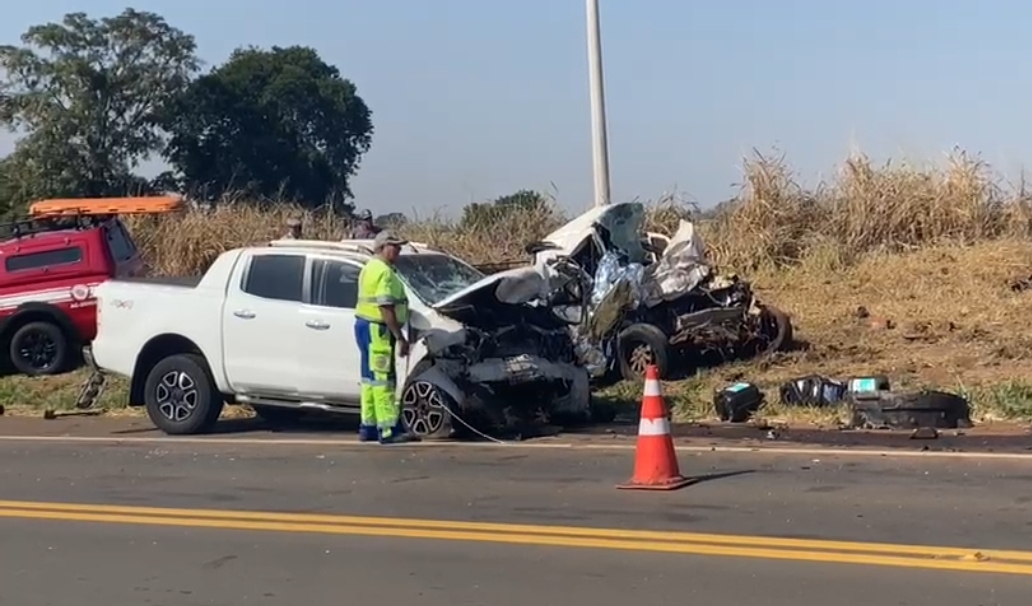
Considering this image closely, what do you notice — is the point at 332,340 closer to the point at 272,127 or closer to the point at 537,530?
the point at 537,530

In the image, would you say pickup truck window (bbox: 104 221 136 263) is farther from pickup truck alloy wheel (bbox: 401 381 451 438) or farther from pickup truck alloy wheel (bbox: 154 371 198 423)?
pickup truck alloy wheel (bbox: 401 381 451 438)

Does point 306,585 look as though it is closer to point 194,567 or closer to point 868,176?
point 194,567

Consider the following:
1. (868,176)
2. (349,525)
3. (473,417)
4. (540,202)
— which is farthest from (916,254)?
(349,525)

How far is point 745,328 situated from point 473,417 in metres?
4.21

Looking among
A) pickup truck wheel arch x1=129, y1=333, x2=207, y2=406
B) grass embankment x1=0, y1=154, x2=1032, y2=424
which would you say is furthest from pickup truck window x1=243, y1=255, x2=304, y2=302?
grass embankment x1=0, y1=154, x2=1032, y2=424

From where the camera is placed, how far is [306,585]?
7695mm

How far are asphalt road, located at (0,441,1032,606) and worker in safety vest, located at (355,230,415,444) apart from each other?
732 mm

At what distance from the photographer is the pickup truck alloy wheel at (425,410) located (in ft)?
42.5

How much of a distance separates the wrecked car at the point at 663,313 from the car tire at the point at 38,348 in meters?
6.78

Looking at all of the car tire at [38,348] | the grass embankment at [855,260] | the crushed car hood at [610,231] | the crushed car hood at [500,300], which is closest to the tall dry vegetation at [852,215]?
the grass embankment at [855,260]

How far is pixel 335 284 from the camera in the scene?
45.5 ft

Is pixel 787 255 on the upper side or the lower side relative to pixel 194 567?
upper

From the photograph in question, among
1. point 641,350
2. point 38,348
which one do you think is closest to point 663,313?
point 641,350

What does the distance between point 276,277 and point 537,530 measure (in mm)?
5981
